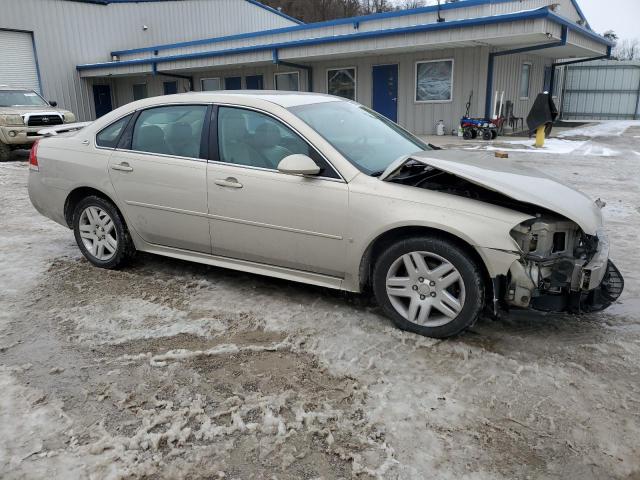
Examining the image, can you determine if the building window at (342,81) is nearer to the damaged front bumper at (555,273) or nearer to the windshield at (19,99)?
the windshield at (19,99)

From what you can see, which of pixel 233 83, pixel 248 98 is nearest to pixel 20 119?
pixel 233 83

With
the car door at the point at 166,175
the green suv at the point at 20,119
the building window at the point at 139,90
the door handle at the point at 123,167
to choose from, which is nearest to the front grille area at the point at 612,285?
the car door at the point at 166,175

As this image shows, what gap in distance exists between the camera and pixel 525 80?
20.0 meters

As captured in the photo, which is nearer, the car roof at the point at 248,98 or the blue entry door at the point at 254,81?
the car roof at the point at 248,98

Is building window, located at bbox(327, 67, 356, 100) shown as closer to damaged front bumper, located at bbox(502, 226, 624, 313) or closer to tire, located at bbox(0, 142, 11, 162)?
tire, located at bbox(0, 142, 11, 162)

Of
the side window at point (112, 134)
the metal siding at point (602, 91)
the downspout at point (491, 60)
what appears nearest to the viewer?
the side window at point (112, 134)

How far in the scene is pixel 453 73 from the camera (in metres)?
17.1

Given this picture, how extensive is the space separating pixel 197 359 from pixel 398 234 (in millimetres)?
1520

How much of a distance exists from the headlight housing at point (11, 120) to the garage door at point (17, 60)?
32.4 ft

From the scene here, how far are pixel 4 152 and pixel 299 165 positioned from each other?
12.5m

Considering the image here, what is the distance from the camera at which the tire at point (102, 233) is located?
4.68 m

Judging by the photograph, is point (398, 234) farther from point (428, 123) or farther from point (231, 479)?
point (428, 123)

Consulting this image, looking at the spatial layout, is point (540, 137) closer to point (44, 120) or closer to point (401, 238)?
point (401, 238)

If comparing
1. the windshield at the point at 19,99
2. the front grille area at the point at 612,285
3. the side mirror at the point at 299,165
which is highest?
the windshield at the point at 19,99
